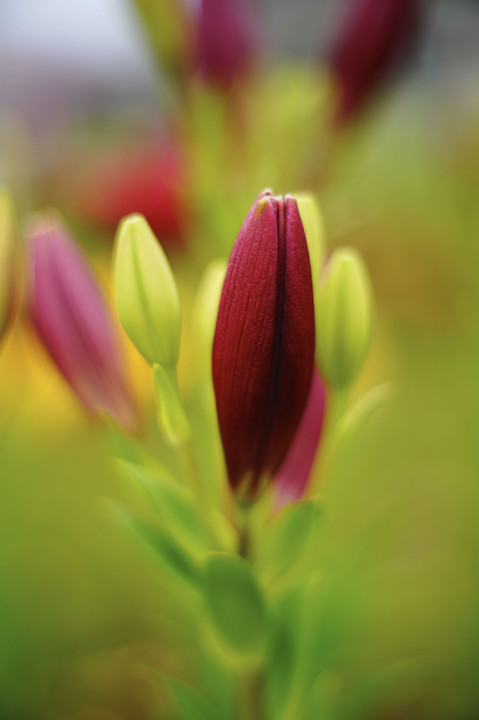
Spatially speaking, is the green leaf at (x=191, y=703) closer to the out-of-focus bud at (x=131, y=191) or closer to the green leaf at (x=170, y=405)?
the green leaf at (x=170, y=405)

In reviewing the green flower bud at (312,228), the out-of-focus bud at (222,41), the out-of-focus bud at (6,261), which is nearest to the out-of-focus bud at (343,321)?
the green flower bud at (312,228)

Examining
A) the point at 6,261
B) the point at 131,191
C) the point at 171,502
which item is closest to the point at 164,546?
the point at 171,502

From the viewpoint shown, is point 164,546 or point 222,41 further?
point 222,41

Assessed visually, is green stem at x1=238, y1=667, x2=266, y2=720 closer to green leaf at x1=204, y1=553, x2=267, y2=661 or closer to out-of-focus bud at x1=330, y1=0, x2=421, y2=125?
green leaf at x1=204, y1=553, x2=267, y2=661

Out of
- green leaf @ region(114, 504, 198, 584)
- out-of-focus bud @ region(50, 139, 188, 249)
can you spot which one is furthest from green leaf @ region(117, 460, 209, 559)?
out-of-focus bud @ region(50, 139, 188, 249)

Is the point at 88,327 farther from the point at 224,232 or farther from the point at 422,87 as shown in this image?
the point at 422,87

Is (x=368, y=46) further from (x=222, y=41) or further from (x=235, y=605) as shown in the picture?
(x=235, y=605)
